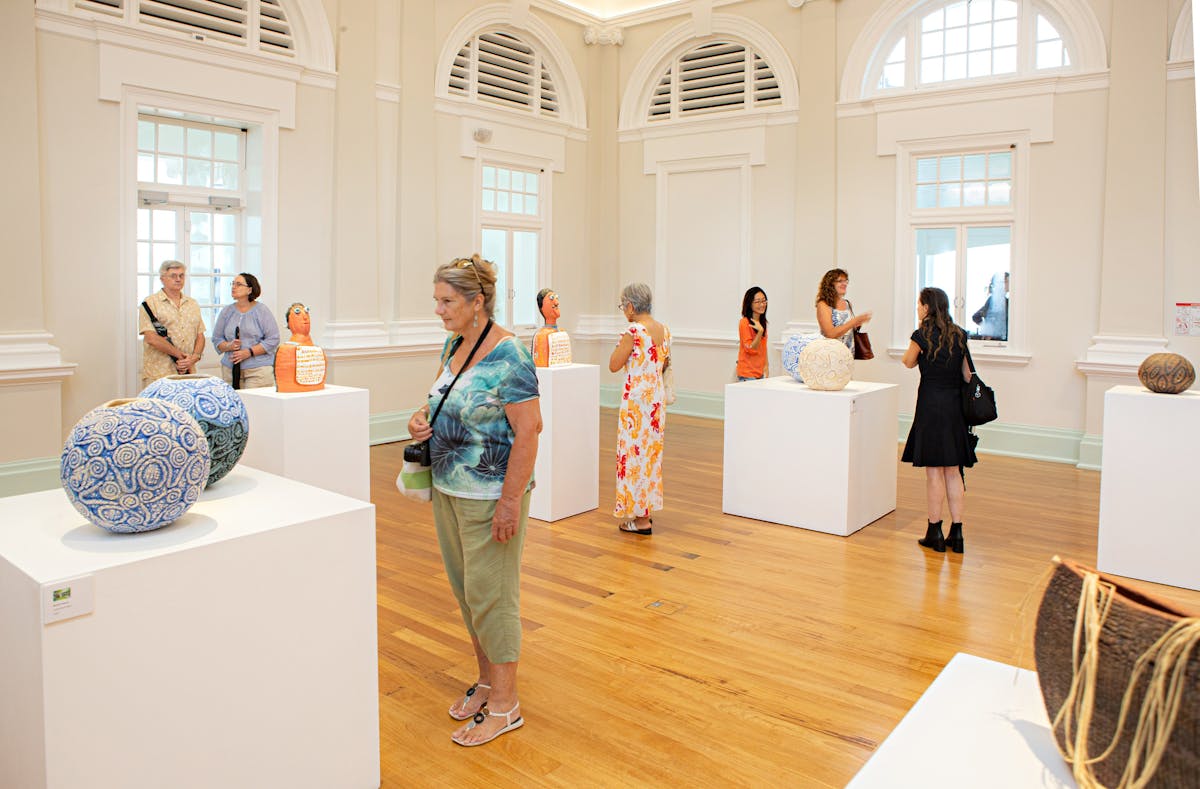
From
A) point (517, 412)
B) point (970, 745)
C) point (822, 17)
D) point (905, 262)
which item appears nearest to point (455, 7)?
point (822, 17)

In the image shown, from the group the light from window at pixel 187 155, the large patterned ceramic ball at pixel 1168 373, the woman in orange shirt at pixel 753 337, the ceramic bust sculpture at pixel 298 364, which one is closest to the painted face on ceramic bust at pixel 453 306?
the ceramic bust sculpture at pixel 298 364

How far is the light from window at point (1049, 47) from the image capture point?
909 centimetres

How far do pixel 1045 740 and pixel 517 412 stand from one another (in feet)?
6.59

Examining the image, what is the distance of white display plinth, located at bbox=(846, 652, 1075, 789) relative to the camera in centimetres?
140

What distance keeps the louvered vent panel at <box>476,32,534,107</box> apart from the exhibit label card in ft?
32.0

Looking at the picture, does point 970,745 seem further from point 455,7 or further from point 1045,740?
point 455,7

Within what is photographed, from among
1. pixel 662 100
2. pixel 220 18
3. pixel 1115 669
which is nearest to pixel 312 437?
pixel 1115 669

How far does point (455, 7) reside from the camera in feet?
34.3

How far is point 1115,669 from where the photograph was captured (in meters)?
1.16

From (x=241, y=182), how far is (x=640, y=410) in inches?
201

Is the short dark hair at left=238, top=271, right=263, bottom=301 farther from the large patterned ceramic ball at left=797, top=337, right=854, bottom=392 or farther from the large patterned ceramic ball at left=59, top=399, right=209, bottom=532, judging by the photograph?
the large patterned ceramic ball at left=59, top=399, right=209, bottom=532

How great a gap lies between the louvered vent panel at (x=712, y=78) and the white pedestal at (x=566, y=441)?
621cm

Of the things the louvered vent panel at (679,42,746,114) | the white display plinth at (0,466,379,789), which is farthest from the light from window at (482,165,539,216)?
the white display plinth at (0,466,379,789)

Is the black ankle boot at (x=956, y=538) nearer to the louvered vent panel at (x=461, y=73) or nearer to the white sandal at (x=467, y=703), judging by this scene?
the white sandal at (x=467, y=703)
